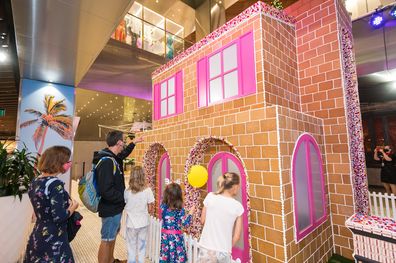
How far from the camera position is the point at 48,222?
1.91m

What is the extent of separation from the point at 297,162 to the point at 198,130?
1.51 meters

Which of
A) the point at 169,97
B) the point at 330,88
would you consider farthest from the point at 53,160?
the point at 330,88

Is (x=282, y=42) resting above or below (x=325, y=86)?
above

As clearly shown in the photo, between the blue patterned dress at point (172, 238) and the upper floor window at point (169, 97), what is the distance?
240cm

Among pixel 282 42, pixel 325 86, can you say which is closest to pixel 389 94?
pixel 325 86

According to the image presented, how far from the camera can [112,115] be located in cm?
1069

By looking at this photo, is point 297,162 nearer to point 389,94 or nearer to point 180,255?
point 180,255

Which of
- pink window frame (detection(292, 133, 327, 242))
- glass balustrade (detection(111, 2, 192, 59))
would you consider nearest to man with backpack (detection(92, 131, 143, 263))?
pink window frame (detection(292, 133, 327, 242))

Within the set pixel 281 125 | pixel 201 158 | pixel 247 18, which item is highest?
pixel 247 18

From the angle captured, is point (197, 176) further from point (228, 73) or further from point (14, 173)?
point (14, 173)

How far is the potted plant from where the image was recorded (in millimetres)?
2998

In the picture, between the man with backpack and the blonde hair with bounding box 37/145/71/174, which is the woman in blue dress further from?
the man with backpack

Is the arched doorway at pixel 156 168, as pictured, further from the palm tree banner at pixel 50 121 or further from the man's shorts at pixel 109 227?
the palm tree banner at pixel 50 121

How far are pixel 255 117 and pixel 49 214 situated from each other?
2322 mm
